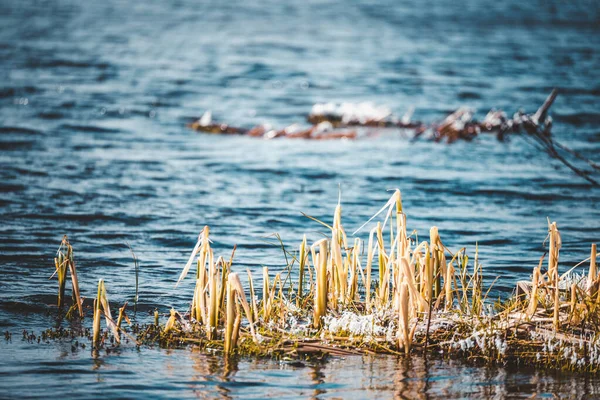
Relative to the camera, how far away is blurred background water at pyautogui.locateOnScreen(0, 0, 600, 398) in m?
6.92

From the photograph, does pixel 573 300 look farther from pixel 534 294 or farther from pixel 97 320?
pixel 97 320

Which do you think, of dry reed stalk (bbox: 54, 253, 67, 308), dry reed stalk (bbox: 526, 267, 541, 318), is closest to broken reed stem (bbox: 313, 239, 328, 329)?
dry reed stalk (bbox: 526, 267, 541, 318)

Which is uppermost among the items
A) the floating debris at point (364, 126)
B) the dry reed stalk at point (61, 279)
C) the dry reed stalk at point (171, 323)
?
the floating debris at point (364, 126)

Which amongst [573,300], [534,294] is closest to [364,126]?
[534,294]

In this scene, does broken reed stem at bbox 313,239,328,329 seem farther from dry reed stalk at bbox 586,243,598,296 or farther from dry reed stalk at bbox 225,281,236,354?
dry reed stalk at bbox 586,243,598,296

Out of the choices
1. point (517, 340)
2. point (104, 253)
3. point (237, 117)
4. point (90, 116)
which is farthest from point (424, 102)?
point (517, 340)

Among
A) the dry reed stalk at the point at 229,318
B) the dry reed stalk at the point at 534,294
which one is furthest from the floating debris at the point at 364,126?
the dry reed stalk at the point at 229,318

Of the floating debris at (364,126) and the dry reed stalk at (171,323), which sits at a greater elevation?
the floating debris at (364,126)

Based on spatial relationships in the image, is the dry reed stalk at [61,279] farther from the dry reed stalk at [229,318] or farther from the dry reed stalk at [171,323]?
the dry reed stalk at [229,318]

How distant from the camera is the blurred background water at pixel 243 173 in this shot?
6.92 metres

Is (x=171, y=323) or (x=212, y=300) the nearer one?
(x=212, y=300)

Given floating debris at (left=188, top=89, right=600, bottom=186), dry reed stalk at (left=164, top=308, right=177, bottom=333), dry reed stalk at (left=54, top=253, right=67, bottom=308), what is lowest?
dry reed stalk at (left=164, top=308, right=177, bottom=333)

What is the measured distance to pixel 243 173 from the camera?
1786 centimetres

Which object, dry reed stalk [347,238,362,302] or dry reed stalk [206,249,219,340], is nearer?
dry reed stalk [206,249,219,340]
